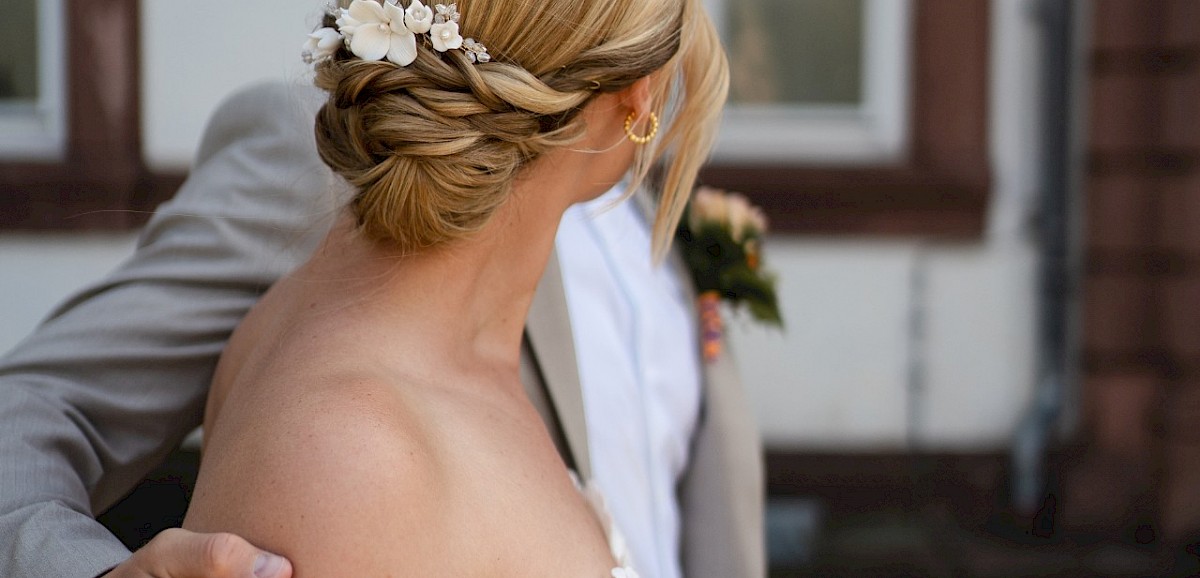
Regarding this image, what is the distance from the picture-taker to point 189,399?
1.61 metres

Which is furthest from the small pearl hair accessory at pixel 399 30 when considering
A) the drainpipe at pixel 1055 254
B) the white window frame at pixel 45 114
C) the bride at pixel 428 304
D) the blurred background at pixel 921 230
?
the drainpipe at pixel 1055 254

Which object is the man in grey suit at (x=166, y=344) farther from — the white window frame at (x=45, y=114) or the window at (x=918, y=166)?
the white window frame at (x=45, y=114)

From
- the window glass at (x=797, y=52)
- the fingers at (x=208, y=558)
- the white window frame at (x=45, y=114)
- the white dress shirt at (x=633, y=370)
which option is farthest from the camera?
the window glass at (x=797, y=52)

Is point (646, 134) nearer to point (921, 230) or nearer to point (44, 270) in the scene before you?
point (921, 230)

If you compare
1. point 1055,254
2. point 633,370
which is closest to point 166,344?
point 633,370

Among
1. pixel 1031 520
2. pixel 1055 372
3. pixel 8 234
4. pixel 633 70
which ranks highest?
pixel 633 70

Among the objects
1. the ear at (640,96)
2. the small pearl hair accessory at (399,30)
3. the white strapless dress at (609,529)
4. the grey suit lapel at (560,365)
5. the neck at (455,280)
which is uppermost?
the small pearl hair accessory at (399,30)

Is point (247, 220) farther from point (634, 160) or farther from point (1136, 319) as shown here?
point (1136, 319)

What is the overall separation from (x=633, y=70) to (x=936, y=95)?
392 centimetres

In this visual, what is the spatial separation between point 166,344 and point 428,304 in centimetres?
45

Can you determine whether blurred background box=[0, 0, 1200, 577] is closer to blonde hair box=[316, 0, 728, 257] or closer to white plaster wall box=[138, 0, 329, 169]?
white plaster wall box=[138, 0, 329, 169]

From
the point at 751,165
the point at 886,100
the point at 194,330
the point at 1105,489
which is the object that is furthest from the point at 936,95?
the point at 194,330

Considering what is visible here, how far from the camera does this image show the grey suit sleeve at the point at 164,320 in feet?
4.79

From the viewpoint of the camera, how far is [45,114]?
16.2 ft
